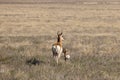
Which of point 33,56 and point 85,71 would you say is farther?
point 33,56

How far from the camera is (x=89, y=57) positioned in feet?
52.0

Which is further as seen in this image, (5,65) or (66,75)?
(5,65)

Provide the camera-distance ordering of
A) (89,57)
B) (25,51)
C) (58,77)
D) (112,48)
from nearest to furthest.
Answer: (58,77), (89,57), (25,51), (112,48)

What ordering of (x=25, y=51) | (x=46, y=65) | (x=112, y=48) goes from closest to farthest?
(x=46, y=65)
(x=25, y=51)
(x=112, y=48)

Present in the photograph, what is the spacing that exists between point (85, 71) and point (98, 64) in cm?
178

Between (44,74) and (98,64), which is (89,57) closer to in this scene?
(98,64)

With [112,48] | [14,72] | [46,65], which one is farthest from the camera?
[112,48]

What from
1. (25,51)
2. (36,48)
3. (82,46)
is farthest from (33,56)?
(82,46)

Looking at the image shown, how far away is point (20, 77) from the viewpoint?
436 inches

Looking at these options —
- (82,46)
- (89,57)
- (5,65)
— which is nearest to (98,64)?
(89,57)

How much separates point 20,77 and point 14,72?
938mm

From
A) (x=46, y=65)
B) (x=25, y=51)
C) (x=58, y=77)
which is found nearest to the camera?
(x=58, y=77)

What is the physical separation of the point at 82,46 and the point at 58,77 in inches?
336

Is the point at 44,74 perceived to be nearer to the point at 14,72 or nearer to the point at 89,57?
the point at 14,72
